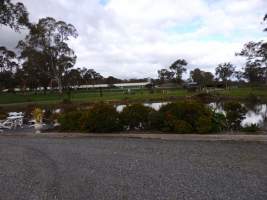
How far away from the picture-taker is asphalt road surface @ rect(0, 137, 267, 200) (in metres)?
5.39

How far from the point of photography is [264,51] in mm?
56812

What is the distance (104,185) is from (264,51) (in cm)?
5566

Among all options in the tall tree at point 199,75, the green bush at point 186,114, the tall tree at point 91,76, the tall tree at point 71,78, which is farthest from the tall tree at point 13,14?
the tall tree at point 199,75

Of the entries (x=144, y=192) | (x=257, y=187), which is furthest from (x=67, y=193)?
(x=257, y=187)

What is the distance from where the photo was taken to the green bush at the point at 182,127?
37.0 ft

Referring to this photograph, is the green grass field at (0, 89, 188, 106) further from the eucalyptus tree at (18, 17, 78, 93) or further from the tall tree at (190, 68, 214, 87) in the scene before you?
the tall tree at (190, 68, 214, 87)

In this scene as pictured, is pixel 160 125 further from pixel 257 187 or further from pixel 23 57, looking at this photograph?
pixel 23 57

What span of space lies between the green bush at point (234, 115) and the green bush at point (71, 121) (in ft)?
17.2

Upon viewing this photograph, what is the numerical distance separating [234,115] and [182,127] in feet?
6.54

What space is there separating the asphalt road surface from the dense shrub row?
152cm

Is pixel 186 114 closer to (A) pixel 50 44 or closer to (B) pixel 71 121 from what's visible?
(B) pixel 71 121

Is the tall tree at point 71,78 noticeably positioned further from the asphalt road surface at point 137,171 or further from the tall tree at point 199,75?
the asphalt road surface at point 137,171

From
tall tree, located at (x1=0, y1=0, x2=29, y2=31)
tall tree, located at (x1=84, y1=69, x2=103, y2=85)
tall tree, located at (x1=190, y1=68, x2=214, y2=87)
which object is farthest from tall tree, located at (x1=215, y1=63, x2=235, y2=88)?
tall tree, located at (x1=0, y1=0, x2=29, y2=31)

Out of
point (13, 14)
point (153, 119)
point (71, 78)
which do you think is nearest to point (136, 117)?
point (153, 119)
